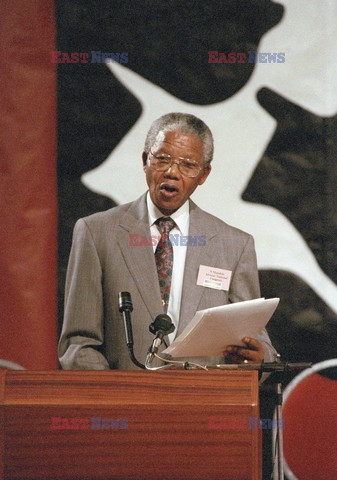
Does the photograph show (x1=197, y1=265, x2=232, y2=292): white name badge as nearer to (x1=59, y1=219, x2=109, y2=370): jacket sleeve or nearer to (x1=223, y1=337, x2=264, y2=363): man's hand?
(x1=59, y1=219, x2=109, y2=370): jacket sleeve

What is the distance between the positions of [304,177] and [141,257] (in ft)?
2.80

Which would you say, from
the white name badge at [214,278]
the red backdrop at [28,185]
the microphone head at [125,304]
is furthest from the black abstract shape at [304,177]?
the microphone head at [125,304]

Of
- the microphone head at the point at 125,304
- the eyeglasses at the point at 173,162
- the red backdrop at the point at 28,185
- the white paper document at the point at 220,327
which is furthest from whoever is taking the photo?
the red backdrop at the point at 28,185

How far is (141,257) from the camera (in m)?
2.68

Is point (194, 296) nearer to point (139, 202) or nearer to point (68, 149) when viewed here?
point (139, 202)

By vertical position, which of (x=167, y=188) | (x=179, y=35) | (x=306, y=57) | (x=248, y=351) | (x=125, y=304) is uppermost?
(x=179, y=35)

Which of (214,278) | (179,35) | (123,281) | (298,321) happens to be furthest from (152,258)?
(179,35)

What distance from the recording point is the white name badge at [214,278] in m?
2.69

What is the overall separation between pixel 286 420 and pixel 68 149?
58.5 inches

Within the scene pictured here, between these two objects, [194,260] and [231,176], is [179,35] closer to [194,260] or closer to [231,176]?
[231,176]

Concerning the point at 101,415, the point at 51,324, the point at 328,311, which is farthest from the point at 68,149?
the point at 101,415

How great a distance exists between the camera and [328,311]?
2992mm

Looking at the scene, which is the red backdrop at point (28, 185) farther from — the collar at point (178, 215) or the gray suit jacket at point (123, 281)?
the collar at point (178, 215)

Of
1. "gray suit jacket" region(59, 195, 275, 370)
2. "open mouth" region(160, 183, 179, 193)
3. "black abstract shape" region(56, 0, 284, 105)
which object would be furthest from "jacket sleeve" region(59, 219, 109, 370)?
"black abstract shape" region(56, 0, 284, 105)
